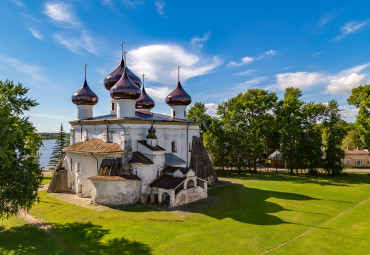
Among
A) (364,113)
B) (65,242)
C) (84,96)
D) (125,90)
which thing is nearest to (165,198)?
(65,242)

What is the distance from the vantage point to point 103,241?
41.0ft

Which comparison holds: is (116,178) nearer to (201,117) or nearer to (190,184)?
(190,184)

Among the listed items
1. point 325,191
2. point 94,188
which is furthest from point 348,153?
point 94,188

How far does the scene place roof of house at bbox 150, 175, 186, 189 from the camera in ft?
62.6

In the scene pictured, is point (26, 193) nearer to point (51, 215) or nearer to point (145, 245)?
point (51, 215)

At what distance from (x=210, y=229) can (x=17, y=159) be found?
11.8 meters

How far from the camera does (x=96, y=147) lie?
21.3 meters

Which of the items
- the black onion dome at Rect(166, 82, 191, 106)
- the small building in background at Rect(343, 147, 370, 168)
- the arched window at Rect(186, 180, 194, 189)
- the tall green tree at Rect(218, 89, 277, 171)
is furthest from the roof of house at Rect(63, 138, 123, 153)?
the small building in background at Rect(343, 147, 370, 168)

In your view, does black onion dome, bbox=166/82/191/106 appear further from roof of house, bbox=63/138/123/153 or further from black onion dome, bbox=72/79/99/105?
roof of house, bbox=63/138/123/153

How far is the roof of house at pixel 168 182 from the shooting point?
19.1 metres

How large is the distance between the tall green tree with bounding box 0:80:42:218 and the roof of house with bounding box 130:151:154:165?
7189 mm

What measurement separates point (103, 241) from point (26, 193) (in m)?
5.18

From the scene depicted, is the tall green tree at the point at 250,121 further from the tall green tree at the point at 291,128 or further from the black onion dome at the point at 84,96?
the black onion dome at the point at 84,96

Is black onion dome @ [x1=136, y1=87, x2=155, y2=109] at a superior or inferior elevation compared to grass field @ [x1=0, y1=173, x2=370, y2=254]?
superior
